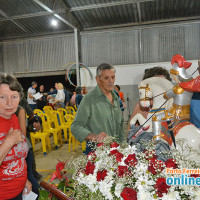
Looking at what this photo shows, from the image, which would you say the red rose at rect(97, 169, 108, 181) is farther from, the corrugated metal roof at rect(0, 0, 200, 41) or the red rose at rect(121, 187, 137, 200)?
the corrugated metal roof at rect(0, 0, 200, 41)

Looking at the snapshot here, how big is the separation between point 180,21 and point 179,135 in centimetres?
902

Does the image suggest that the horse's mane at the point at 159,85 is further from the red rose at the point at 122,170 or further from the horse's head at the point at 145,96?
the red rose at the point at 122,170

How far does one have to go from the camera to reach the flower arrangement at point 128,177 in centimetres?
86

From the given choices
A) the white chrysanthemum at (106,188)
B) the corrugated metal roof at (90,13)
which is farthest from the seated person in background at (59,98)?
the white chrysanthemum at (106,188)

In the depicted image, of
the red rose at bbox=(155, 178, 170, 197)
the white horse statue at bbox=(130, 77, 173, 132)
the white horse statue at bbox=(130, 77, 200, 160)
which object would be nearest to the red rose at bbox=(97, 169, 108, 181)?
the red rose at bbox=(155, 178, 170, 197)

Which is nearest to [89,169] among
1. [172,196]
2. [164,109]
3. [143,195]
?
[143,195]

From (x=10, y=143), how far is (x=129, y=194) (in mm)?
803

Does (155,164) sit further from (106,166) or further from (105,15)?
(105,15)

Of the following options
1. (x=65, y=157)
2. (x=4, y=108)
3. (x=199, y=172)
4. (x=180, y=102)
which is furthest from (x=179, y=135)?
(x=65, y=157)

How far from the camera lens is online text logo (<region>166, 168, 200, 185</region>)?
867 millimetres

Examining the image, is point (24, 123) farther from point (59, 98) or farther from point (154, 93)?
point (59, 98)

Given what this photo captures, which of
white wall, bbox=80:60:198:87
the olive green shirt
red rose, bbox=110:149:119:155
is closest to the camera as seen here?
red rose, bbox=110:149:119:155

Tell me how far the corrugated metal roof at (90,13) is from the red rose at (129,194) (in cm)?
742

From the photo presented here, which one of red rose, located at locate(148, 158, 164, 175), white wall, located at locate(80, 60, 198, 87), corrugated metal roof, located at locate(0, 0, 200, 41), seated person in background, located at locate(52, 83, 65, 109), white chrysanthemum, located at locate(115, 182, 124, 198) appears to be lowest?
white chrysanthemum, located at locate(115, 182, 124, 198)
